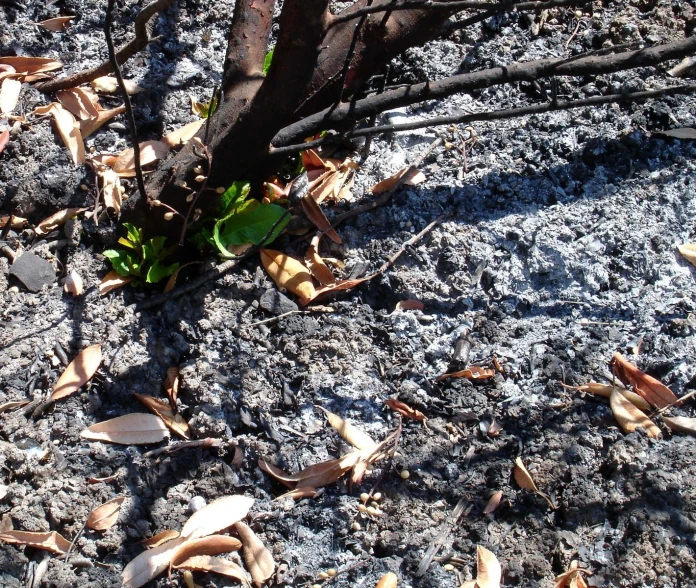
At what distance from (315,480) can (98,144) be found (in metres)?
1.41

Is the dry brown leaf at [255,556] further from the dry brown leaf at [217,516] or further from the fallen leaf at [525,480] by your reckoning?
the fallen leaf at [525,480]

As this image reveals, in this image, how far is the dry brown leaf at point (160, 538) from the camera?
1.75 metres

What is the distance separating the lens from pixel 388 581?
173cm

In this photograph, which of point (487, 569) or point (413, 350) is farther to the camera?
point (413, 350)

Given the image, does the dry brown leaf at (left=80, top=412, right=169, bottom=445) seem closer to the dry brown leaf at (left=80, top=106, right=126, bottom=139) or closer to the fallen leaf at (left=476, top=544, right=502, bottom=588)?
the fallen leaf at (left=476, top=544, right=502, bottom=588)

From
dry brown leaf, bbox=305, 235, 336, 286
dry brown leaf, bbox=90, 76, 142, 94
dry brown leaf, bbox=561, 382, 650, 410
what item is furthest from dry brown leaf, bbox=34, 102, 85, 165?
dry brown leaf, bbox=561, 382, 650, 410

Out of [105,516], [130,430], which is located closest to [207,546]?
[105,516]

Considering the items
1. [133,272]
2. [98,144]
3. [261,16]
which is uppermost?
[261,16]

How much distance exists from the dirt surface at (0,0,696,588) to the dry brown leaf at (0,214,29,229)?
0.04 m

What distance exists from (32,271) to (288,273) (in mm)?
808

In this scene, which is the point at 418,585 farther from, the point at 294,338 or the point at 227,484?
the point at 294,338

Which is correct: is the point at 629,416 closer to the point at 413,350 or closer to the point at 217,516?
the point at 413,350

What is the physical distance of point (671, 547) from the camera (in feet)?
5.73

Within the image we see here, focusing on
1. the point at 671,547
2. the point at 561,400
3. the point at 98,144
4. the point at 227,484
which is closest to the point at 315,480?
the point at 227,484
